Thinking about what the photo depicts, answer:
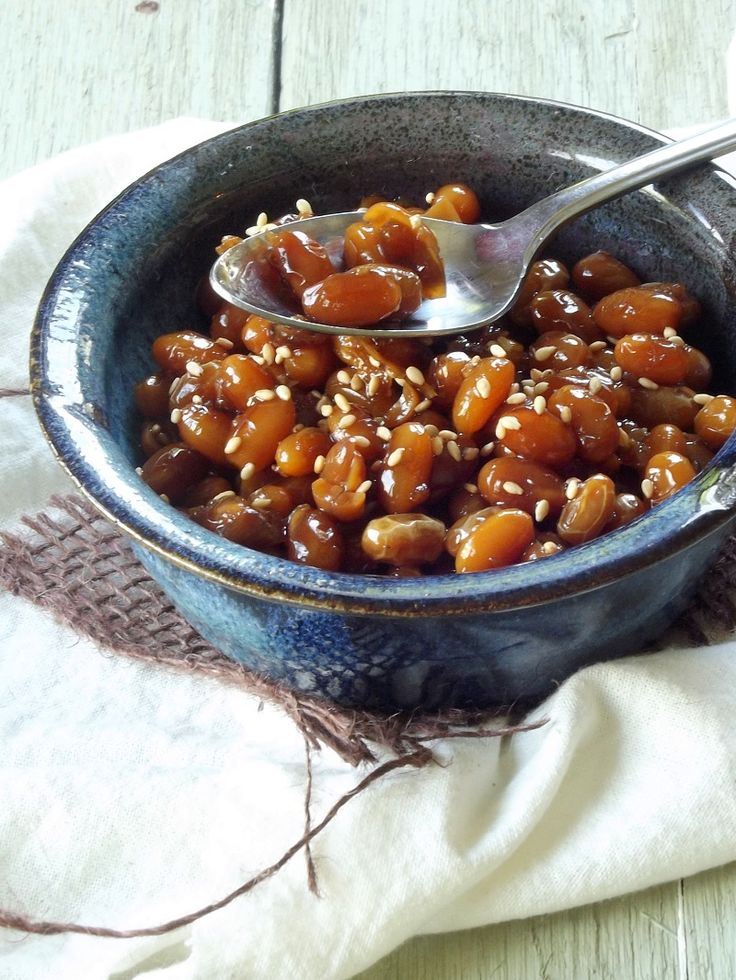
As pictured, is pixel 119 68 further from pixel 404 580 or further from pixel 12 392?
pixel 404 580

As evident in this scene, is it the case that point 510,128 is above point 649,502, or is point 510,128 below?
above

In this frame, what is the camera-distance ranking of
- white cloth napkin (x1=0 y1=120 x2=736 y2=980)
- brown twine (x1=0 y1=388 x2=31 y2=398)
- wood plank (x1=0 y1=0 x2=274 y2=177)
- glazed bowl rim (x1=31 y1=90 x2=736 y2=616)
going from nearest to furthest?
glazed bowl rim (x1=31 y1=90 x2=736 y2=616) < white cloth napkin (x1=0 y1=120 x2=736 y2=980) < brown twine (x1=0 y1=388 x2=31 y2=398) < wood plank (x1=0 y1=0 x2=274 y2=177)

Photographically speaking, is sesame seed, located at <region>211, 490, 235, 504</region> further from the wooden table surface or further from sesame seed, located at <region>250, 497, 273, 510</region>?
the wooden table surface

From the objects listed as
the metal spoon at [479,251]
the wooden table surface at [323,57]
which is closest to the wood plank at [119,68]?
the wooden table surface at [323,57]

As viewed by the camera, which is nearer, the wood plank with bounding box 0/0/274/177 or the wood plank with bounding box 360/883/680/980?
the wood plank with bounding box 360/883/680/980

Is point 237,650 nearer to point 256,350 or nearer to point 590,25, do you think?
point 256,350

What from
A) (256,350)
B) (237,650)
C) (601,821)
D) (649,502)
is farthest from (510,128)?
(601,821)

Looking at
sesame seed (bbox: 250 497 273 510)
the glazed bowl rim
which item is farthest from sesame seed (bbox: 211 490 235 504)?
the glazed bowl rim
